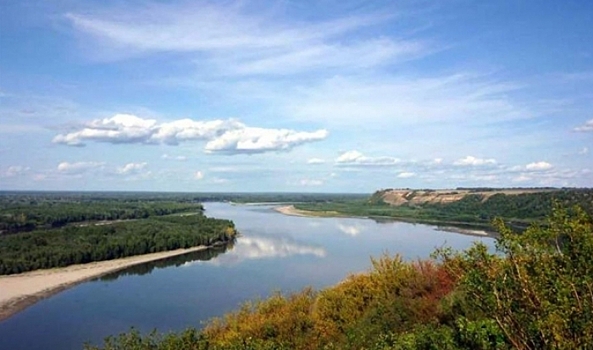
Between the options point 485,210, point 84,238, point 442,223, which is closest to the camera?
point 84,238

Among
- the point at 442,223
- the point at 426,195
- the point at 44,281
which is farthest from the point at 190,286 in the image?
the point at 426,195

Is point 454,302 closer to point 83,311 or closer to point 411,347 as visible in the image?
point 411,347

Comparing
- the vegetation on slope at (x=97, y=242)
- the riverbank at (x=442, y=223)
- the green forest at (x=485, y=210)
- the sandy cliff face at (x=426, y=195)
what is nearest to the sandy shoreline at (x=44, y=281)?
the vegetation on slope at (x=97, y=242)

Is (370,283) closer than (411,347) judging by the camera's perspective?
No

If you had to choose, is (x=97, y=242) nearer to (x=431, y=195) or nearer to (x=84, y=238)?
(x=84, y=238)

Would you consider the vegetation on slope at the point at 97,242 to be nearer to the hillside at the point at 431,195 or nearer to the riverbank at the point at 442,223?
the riverbank at the point at 442,223

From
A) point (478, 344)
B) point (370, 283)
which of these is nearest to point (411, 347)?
point (478, 344)

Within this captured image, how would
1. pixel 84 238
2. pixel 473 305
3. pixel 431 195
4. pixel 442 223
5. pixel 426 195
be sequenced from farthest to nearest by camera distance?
pixel 426 195 < pixel 431 195 < pixel 442 223 < pixel 84 238 < pixel 473 305
